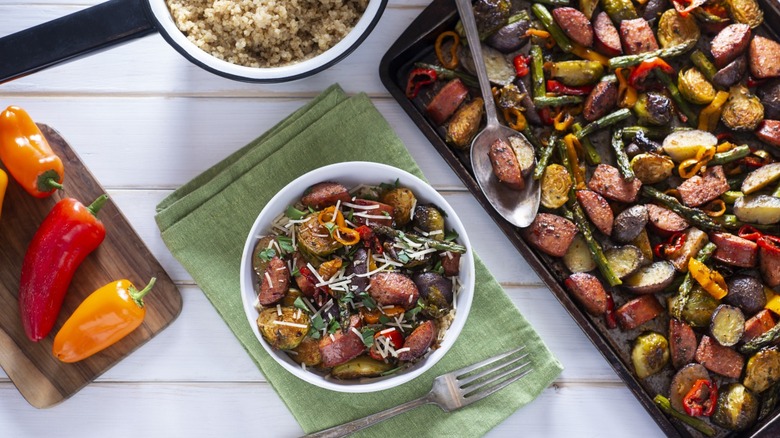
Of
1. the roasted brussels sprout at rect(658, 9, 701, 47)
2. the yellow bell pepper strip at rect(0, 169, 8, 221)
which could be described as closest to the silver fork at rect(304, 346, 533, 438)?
the roasted brussels sprout at rect(658, 9, 701, 47)

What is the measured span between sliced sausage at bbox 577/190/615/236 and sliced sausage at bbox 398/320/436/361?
75 cm

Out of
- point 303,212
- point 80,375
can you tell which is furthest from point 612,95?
point 80,375

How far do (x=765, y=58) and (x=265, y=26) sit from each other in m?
1.78

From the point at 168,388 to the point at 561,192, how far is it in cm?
167

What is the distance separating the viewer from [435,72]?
8.64 feet

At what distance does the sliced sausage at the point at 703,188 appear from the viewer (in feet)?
8.50

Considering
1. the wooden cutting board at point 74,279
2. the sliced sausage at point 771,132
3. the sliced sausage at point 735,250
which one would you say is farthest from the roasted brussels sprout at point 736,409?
the wooden cutting board at point 74,279

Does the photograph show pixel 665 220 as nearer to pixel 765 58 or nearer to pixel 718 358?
pixel 718 358

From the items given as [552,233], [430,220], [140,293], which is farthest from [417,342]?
[140,293]

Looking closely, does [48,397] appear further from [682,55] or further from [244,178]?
[682,55]

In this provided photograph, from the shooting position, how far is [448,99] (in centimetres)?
261

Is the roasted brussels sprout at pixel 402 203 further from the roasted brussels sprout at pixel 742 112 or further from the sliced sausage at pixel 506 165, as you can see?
the roasted brussels sprout at pixel 742 112

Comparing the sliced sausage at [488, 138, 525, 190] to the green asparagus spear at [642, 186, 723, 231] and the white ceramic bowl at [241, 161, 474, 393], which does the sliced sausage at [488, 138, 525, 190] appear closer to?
the white ceramic bowl at [241, 161, 474, 393]

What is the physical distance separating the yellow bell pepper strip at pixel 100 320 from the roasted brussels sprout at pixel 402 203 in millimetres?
912
